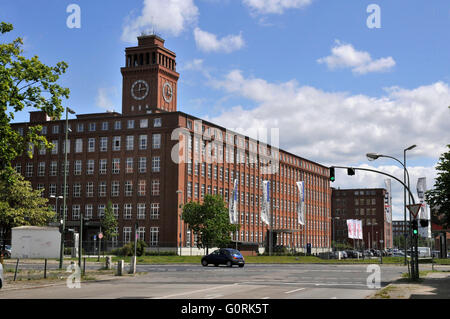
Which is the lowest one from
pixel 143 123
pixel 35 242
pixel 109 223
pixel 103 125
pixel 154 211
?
pixel 35 242

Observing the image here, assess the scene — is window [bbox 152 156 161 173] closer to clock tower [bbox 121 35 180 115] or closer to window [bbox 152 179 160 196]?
window [bbox 152 179 160 196]

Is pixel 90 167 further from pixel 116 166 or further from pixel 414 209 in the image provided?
pixel 414 209

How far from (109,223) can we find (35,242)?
44.8m

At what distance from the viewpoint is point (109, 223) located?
258ft

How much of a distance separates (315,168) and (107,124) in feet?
216

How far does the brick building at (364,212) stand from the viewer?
175000 mm

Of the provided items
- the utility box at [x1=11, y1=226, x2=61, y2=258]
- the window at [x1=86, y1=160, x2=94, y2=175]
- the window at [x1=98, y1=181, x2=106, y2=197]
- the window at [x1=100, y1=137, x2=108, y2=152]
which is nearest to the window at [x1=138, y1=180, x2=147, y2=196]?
the window at [x1=98, y1=181, x2=106, y2=197]

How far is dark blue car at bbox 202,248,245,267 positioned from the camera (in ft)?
149

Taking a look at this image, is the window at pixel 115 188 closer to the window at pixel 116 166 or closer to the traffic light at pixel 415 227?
the window at pixel 116 166

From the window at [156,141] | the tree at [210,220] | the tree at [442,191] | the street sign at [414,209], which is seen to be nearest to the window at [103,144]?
the window at [156,141]

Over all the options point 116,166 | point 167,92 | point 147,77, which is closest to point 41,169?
point 116,166
